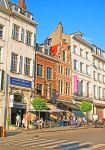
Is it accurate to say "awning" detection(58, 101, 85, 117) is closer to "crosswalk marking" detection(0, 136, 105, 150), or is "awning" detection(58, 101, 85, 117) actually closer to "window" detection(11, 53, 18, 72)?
"window" detection(11, 53, 18, 72)

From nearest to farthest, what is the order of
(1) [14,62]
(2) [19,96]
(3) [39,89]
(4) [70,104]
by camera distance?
1. (1) [14,62]
2. (2) [19,96]
3. (3) [39,89]
4. (4) [70,104]

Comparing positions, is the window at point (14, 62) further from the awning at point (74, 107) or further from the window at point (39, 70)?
the awning at point (74, 107)

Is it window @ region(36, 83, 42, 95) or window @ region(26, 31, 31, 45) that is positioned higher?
window @ region(26, 31, 31, 45)

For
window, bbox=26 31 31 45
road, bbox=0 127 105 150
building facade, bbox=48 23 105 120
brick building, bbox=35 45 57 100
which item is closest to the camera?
Answer: road, bbox=0 127 105 150

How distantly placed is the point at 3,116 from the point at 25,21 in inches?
496

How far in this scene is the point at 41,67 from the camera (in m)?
39.7

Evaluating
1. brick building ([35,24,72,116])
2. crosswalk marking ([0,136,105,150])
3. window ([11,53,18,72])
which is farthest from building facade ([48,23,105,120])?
crosswalk marking ([0,136,105,150])

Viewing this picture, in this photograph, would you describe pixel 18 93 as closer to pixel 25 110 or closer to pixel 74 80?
pixel 25 110

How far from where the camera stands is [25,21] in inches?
1448

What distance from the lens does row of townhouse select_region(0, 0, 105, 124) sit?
33531 mm

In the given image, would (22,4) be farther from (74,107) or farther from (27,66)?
(74,107)

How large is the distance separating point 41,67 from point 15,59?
18.8 ft

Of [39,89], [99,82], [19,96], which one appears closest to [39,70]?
[39,89]

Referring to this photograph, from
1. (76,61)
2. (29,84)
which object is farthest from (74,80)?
(29,84)
